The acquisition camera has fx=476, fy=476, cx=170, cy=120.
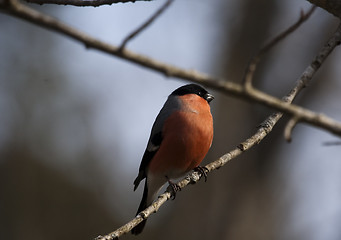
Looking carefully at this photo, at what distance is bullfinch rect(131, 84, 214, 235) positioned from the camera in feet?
14.4

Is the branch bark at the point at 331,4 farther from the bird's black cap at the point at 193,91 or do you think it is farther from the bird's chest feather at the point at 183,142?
the bird's black cap at the point at 193,91

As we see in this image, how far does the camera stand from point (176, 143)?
4.43 m

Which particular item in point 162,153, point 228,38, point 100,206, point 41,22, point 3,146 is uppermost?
point 41,22

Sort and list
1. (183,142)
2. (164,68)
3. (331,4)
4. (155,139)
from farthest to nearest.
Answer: (155,139) → (183,142) → (331,4) → (164,68)

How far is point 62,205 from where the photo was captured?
10.0 metres

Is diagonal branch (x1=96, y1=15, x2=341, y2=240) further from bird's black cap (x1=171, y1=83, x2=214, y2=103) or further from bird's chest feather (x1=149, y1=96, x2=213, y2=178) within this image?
bird's black cap (x1=171, y1=83, x2=214, y2=103)

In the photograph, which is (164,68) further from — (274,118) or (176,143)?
(176,143)

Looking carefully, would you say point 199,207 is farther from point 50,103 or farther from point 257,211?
point 50,103

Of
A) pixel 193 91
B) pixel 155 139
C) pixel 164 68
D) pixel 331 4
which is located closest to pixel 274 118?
pixel 331 4

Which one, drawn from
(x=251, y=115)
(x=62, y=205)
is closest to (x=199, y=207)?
(x=251, y=115)

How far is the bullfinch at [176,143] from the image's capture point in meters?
4.40

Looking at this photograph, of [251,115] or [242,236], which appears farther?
[251,115]

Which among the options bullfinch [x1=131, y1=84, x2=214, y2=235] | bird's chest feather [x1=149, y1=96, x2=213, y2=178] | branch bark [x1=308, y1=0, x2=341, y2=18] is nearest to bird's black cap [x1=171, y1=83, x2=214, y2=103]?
bullfinch [x1=131, y1=84, x2=214, y2=235]

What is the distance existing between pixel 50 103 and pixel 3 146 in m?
1.41
